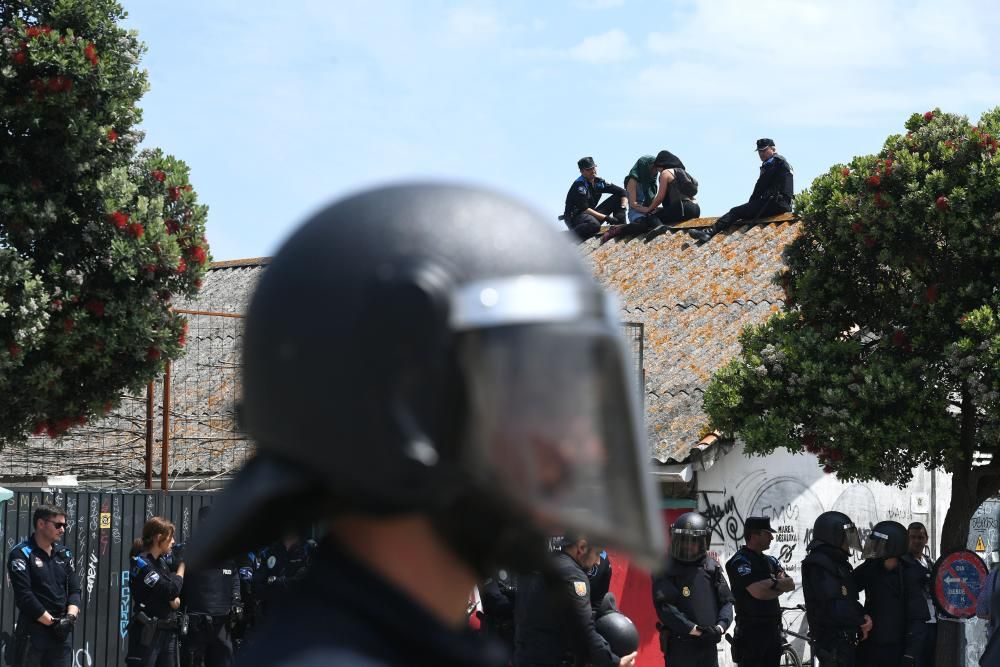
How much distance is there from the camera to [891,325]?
499 inches

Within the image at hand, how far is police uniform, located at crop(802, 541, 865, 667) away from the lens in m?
11.4

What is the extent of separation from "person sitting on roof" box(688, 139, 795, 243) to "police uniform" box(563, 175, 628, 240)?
2.97 metres

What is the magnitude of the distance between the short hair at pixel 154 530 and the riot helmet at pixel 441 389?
10.2 metres

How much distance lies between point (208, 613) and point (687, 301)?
883cm

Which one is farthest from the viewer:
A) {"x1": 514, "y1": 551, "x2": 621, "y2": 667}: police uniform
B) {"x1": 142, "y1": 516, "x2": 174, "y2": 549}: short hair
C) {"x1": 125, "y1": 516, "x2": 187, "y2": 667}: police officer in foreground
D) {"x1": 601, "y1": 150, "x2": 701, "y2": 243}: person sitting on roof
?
{"x1": 601, "y1": 150, "x2": 701, "y2": 243}: person sitting on roof

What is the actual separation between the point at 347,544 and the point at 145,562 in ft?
34.6

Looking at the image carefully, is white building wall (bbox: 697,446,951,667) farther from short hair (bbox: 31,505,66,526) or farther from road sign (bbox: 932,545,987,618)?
short hair (bbox: 31,505,66,526)

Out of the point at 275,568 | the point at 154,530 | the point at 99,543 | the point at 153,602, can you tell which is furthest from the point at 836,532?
the point at 99,543

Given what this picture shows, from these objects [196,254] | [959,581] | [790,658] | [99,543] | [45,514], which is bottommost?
[790,658]

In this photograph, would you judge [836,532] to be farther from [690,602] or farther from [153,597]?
[153,597]

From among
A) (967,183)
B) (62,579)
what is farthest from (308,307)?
(967,183)

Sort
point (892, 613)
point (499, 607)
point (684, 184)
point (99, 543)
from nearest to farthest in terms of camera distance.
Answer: point (499, 607)
point (892, 613)
point (99, 543)
point (684, 184)

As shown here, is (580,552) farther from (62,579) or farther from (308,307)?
(308,307)

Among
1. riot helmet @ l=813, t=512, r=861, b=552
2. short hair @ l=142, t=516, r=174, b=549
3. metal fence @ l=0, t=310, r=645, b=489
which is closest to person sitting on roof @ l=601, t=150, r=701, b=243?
metal fence @ l=0, t=310, r=645, b=489
